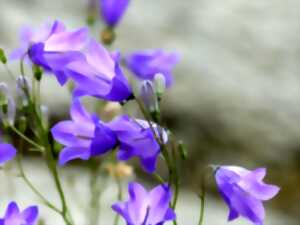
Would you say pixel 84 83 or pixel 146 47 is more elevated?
pixel 84 83

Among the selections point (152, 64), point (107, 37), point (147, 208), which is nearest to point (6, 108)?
point (147, 208)

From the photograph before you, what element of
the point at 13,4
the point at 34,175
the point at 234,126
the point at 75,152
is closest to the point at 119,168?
the point at 75,152

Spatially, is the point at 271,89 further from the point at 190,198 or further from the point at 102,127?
the point at 102,127

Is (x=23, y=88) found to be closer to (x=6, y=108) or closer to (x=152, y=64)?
(x=6, y=108)

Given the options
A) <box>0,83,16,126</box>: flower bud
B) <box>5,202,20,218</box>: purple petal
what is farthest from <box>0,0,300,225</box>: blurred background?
<box>5,202,20,218</box>: purple petal

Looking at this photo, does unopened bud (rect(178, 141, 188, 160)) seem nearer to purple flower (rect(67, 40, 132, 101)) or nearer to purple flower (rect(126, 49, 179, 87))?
purple flower (rect(67, 40, 132, 101))

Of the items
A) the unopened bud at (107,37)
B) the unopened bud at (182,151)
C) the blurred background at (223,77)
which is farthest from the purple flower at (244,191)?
the blurred background at (223,77)

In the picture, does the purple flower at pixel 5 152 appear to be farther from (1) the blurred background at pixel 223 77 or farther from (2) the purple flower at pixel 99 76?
(1) the blurred background at pixel 223 77
